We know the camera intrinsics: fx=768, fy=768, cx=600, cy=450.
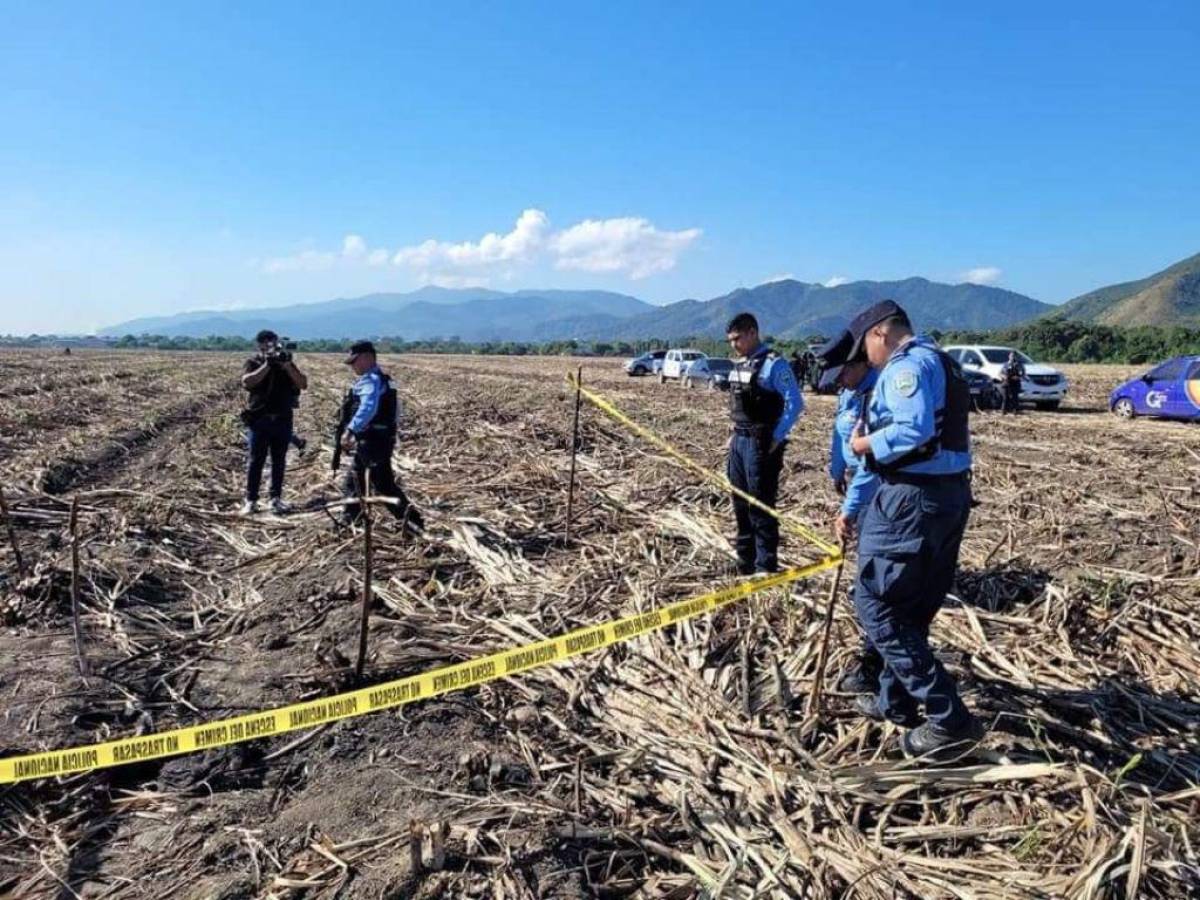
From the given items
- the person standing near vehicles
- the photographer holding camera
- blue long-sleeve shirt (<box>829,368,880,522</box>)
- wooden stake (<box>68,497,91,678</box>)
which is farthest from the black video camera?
the person standing near vehicles

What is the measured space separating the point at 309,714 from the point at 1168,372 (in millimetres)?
18500

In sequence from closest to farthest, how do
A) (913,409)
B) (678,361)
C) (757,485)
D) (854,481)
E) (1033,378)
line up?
(913,409), (854,481), (757,485), (1033,378), (678,361)

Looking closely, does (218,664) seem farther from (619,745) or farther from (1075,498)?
(1075,498)

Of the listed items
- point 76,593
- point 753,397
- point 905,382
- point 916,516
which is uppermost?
point 905,382

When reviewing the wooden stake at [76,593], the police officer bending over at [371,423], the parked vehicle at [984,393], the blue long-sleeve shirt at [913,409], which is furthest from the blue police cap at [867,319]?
the parked vehicle at [984,393]

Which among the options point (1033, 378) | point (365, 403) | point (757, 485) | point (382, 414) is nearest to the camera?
point (757, 485)

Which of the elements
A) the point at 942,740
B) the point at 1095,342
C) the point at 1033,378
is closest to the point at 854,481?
the point at 942,740

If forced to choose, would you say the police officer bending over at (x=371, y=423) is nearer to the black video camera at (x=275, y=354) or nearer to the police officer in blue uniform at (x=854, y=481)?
the black video camera at (x=275, y=354)

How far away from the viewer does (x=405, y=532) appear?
6.49m

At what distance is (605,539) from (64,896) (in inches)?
176

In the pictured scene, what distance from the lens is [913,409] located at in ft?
10.1

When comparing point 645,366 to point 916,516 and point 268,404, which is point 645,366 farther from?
point 916,516

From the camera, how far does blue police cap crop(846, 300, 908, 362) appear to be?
342 cm

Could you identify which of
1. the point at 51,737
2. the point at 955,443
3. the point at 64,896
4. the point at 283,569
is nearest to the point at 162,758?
the point at 51,737
